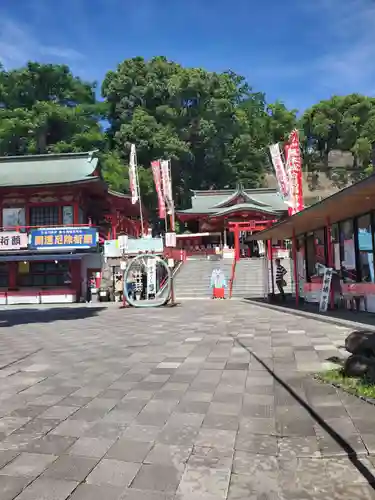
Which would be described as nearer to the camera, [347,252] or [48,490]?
[48,490]

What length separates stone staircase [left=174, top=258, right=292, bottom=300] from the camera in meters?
23.3

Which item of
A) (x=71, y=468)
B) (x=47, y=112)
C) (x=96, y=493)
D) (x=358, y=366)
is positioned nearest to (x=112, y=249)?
(x=358, y=366)

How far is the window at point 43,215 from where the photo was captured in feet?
84.2

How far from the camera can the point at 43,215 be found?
84.4 feet

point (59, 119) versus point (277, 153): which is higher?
point (59, 119)

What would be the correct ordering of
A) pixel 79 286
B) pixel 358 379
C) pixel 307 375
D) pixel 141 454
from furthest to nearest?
pixel 79 286, pixel 307 375, pixel 358 379, pixel 141 454

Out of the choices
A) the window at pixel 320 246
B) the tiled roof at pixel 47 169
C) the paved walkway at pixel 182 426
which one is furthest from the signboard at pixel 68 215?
the paved walkway at pixel 182 426

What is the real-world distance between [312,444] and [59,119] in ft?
149

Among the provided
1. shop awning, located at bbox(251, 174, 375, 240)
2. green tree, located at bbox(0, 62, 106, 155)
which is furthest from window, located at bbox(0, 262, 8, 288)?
green tree, located at bbox(0, 62, 106, 155)

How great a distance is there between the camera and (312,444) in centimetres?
377

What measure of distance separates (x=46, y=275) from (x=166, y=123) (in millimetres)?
30980

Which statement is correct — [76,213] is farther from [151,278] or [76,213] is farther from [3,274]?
[151,278]

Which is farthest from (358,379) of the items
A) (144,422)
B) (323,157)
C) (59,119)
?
(323,157)

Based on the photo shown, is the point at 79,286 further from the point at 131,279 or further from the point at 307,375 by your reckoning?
the point at 307,375
